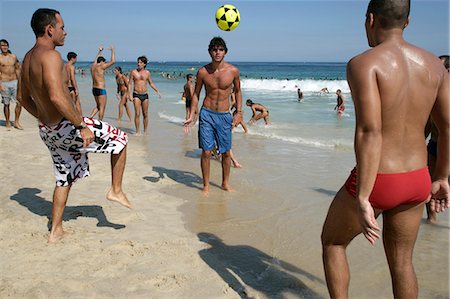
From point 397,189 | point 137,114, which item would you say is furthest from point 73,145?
point 137,114

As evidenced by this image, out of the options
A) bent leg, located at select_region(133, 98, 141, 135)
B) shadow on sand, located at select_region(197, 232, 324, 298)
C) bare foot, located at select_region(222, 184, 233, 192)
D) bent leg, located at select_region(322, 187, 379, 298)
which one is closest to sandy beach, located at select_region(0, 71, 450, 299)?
shadow on sand, located at select_region(197, 232, 324, 298)

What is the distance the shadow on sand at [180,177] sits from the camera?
19.9ft

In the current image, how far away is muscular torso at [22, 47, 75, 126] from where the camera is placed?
3.43 meters

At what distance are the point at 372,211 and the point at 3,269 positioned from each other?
9.78 feet

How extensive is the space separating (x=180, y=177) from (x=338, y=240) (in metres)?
4.24

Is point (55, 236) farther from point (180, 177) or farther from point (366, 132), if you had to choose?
point (366, 132)

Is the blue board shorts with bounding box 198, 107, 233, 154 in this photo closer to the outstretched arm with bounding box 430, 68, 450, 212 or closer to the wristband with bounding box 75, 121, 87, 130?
the wristband with bounding box 75, 121, 87, 130

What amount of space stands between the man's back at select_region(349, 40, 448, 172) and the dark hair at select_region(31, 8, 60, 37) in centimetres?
274

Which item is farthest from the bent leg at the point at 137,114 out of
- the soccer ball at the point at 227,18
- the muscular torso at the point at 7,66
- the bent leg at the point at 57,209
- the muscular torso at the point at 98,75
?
the bent leg at the point at 57,209

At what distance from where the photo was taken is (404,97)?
2.05 metres

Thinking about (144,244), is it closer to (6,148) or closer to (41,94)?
(41,94)

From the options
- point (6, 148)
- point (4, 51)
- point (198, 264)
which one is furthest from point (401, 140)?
point (4, 51)

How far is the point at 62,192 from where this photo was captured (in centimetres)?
388

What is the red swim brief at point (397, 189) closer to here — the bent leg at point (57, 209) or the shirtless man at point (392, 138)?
the shirtless man at point (392, 138)
